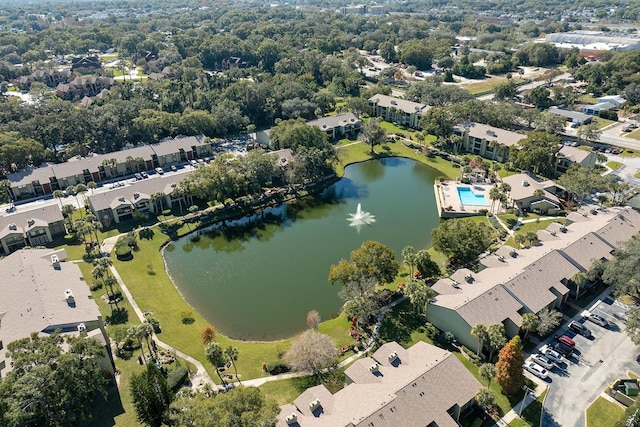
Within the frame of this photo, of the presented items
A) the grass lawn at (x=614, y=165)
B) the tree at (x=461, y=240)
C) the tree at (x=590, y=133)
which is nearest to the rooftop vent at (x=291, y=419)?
the tree at (x=461, y=240)

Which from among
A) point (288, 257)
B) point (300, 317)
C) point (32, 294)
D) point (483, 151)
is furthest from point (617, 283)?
point (32, 294)

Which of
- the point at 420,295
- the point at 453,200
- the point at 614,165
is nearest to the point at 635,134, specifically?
the point at 614,165

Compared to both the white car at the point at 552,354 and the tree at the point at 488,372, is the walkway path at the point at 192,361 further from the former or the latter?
the white car at the point at 552,354

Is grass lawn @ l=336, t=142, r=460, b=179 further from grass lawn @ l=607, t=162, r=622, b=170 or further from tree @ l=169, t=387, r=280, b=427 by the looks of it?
tree @ l=169, t=387, r=280, b=427

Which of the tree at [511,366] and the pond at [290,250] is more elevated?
the tree at [511,366]

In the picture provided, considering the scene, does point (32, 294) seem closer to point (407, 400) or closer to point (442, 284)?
point (407, 400)

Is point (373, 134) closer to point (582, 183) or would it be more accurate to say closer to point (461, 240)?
point (582, 183)
